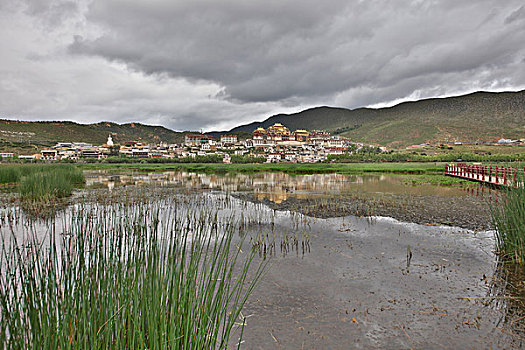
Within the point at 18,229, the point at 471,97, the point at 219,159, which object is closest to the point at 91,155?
the point at 219,159

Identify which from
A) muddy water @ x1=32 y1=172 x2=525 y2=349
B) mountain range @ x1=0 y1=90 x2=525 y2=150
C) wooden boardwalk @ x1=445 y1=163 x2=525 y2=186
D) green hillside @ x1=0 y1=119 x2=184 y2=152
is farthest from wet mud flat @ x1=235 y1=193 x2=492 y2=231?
green hillside @ x1=0 y1=119 x2=184 y2=152

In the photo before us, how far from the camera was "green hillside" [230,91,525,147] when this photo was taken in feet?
375

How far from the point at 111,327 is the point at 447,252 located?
844 centimetres

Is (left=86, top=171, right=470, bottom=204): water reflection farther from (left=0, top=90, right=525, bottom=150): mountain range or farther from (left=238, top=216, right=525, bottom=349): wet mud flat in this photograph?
(left=0, top=90, right=525, bottom=150): mountain range

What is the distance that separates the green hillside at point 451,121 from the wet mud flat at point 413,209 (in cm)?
11003

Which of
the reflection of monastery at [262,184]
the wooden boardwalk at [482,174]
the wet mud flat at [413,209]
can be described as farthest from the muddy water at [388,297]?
the wooden boardwalk at [482,174]

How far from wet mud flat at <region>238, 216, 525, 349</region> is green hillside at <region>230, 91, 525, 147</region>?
120654 millimetres

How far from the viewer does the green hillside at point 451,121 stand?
11425cm

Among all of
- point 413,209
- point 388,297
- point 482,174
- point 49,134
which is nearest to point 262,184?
point 413,209

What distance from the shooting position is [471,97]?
155 m

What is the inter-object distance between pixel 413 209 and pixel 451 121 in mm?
A: 147116

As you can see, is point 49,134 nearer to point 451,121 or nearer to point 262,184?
point 262,184

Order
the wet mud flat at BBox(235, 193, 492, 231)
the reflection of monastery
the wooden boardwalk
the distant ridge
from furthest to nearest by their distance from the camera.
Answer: the distant ridge < the wooden boardwalk < the reflection of monastery < the wet mud flat at BBox(235, 193, 492, 231)

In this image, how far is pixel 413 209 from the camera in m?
14.4
